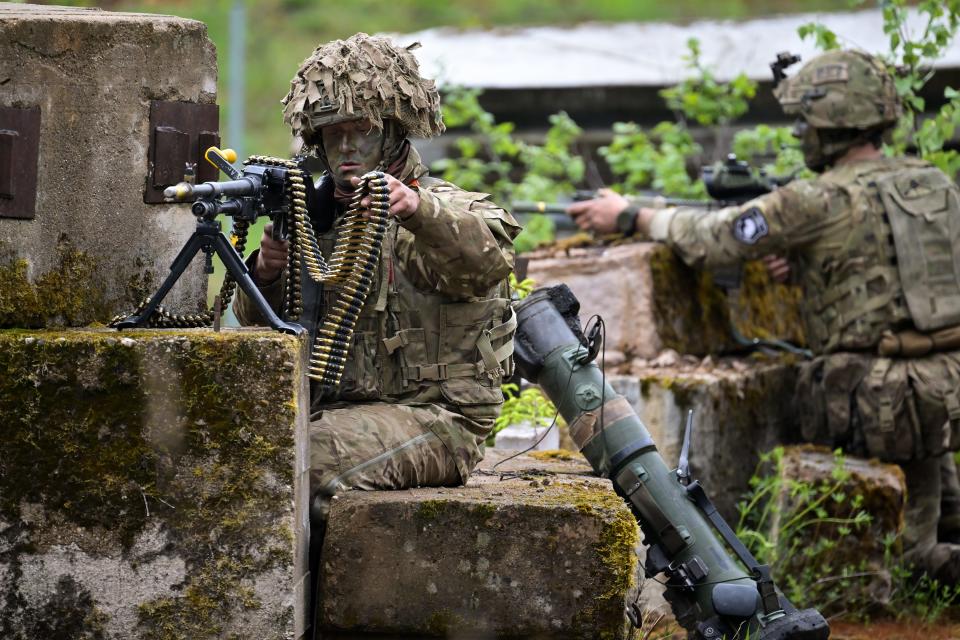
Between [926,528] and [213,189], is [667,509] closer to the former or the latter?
[213,189]

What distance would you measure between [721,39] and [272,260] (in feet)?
24.5

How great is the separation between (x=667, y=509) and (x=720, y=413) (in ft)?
7.30

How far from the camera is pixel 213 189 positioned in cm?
445

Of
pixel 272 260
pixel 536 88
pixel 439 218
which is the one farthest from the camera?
pixel 536 88

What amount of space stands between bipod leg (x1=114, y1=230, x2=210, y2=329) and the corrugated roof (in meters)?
6.41

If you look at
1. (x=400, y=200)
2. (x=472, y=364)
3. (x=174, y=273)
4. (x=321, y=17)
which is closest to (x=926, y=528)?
(x=472, y=364)

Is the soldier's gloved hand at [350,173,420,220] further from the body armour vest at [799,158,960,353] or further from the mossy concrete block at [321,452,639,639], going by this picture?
the body armour vest at [799,158,960,353]

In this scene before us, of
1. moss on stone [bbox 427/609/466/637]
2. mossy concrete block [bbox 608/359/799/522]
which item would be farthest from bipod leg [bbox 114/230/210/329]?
mossy concrete block [bbox 608/359/799/522]

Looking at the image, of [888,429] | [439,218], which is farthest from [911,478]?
[439,218]

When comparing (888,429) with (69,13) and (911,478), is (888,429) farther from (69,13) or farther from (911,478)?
(69,13)

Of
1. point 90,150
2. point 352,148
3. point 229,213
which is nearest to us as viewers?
point 229,213

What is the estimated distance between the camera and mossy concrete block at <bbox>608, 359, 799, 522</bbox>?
7.68 m

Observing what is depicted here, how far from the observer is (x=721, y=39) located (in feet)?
39.1

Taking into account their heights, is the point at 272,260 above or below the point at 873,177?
below
